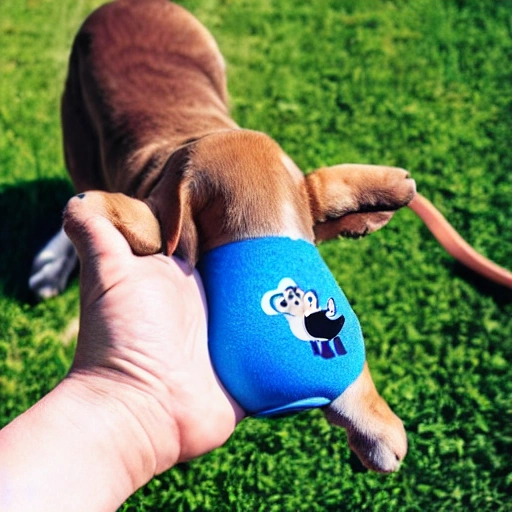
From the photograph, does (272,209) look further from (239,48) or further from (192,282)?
(239,48)

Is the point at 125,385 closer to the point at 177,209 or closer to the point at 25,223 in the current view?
the point at 177,209

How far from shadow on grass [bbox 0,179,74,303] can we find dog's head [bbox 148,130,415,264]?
2.47 meters

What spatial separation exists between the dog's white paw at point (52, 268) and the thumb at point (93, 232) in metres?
2.18

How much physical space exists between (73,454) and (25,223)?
3370mm

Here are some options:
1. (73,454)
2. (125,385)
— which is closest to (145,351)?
(125,385)

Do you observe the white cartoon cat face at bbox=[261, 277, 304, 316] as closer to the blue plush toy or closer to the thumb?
the blue plush toy

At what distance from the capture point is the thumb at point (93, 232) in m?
A: 2.52

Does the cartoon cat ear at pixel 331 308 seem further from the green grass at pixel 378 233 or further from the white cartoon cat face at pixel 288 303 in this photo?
the green grass at pixel 378 233

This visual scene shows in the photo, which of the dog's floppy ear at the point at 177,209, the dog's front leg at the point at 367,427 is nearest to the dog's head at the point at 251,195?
the dog's floppy ear at the point at 177,209

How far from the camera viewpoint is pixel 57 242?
16.1 ft

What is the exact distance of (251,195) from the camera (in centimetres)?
263

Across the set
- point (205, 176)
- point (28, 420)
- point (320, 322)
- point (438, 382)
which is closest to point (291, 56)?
point (438, 382)

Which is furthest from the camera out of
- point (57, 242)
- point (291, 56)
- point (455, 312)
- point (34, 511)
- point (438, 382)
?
point (291, 56)

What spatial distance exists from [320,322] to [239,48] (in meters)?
4.57
